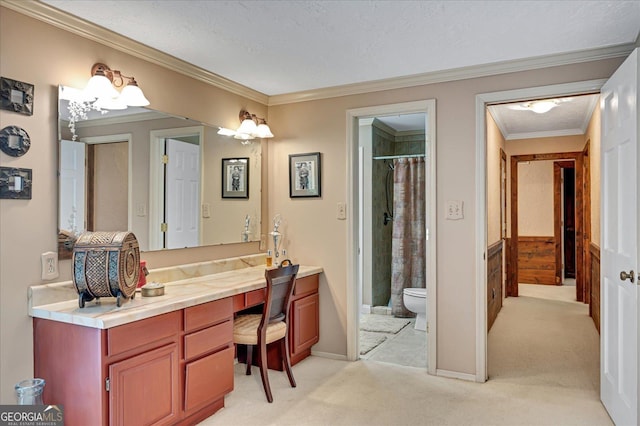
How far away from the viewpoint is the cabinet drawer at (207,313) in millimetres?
2373

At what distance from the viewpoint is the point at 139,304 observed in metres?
2.20

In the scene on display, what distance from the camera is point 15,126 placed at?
2.07m

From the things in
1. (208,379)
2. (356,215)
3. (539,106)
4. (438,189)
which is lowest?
(208,379)

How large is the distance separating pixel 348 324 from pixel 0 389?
92.9 inches

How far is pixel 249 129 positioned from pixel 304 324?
5.41 feet

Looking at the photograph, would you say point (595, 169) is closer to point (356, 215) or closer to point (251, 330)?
point (356, 215)

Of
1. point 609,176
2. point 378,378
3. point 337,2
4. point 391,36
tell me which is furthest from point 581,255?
point 337,2

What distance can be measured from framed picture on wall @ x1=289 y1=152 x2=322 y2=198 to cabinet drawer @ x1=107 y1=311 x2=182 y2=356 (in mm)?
1778

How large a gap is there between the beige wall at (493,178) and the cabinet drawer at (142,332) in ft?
11.4

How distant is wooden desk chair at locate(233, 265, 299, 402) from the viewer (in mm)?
2777

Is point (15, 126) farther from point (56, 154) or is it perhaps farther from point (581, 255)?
point (581, 255)

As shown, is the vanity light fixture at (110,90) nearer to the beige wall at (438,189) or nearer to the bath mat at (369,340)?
the beige wall at (438,189)

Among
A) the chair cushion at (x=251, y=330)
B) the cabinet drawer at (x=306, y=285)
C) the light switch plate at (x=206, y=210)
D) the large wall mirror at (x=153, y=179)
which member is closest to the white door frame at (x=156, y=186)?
the large wall mirror at (x=153, y=179)

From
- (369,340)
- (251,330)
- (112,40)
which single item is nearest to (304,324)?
(251,330)
